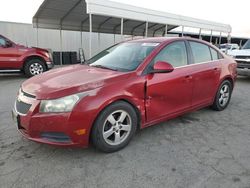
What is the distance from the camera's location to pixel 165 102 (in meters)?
3.46

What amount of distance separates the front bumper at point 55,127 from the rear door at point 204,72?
2.23m

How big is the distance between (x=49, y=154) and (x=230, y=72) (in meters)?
3.99

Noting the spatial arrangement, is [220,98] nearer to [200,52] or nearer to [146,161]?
[200,52]

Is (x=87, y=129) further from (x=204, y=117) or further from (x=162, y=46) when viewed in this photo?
(x=204, y=117)

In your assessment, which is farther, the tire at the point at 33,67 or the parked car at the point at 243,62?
the tire at the point at 33,67

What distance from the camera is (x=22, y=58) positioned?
8.77 metres

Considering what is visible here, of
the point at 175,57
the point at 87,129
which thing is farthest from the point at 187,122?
the point at 87,129

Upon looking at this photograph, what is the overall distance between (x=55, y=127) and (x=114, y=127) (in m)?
0.76

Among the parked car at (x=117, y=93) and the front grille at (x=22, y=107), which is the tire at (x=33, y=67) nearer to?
the parked car at (x=117, y=93)

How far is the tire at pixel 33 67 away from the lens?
29.4 feet

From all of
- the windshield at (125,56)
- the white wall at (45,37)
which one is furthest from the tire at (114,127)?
the white wall at (45,37)

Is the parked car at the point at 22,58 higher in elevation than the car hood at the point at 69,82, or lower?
lower

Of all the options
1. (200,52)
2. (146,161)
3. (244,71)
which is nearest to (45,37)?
(244,71)

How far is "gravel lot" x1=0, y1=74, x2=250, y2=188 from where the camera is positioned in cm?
238
